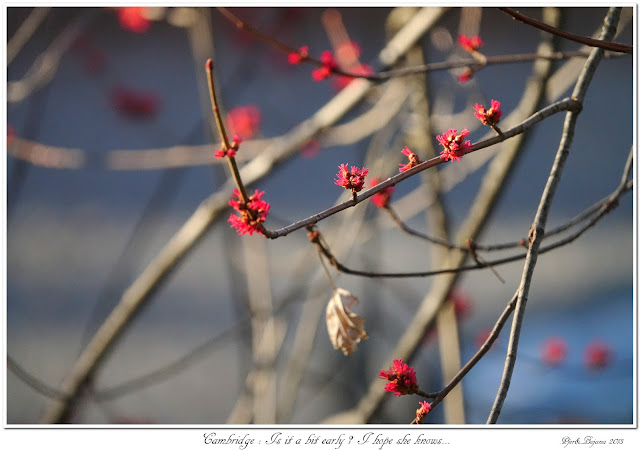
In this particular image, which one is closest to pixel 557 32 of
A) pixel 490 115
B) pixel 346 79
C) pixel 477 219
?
pixel 490 115

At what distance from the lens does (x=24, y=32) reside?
3.90 ft

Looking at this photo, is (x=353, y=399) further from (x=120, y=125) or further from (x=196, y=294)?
(x=120, y=125)

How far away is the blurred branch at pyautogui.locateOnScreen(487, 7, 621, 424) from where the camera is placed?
57 cm

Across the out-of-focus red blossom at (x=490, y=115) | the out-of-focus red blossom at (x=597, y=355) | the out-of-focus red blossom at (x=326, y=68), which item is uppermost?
the out-of-focus red blossom at (x=326, y=68)

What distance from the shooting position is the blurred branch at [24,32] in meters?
1.18

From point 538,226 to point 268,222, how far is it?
0.85 metres

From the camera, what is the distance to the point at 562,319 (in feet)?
5.58

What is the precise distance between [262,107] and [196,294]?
20.0 inches

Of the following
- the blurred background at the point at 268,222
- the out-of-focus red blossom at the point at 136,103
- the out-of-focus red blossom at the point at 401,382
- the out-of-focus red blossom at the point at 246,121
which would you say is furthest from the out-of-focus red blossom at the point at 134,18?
the out-of-focus red blossom at the point at 401,382

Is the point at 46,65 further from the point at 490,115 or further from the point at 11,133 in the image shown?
the point at 490,115

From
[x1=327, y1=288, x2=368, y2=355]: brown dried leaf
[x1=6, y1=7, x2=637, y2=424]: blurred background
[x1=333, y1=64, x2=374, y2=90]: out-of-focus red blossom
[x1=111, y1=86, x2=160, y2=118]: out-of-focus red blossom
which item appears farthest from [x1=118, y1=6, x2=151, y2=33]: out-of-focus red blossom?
[x1=327, y1=288, x2=368, y2=355]: brown dried leaf

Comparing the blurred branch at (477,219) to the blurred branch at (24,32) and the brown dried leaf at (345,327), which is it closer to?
the brown dried leaf at (345,327)

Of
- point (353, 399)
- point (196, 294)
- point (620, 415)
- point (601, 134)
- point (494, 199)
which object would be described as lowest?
point (620, 415)

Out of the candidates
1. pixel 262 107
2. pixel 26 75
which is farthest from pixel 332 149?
pixel 26 75
